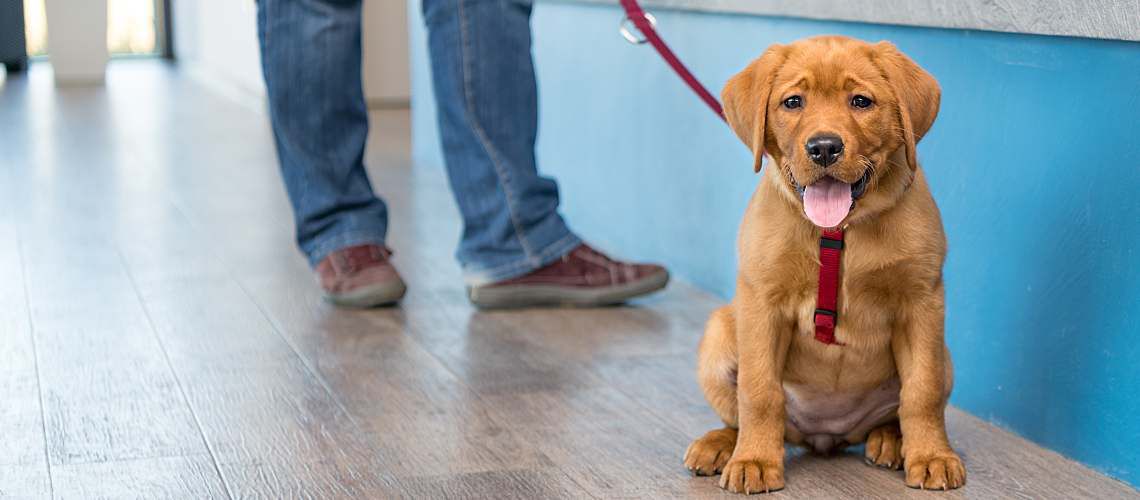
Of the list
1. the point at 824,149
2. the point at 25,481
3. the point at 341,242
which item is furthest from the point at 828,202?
the point at 341,242

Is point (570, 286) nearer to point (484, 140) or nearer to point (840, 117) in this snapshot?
point (484, 140)

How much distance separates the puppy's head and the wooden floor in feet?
1.21

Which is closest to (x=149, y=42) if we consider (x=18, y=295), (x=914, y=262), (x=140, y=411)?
(x=18, y=295)

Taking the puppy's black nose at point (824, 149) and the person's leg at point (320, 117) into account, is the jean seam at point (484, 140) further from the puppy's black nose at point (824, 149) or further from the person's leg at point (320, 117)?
the puppy's black nose at point (824, 149)

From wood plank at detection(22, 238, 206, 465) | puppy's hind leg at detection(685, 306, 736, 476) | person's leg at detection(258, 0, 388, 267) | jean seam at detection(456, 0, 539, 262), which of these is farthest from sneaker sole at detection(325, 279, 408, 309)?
puppy's hind leg at detection(685, 306, 736, 476)

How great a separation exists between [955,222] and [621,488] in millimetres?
670

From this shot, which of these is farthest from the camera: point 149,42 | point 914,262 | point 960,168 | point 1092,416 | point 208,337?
point 149,42

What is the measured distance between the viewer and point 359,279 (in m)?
2.71

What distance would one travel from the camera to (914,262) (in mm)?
1663

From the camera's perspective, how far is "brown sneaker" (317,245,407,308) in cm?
270

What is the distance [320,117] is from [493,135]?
327 millimetres

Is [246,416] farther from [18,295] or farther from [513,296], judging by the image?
[18,295]

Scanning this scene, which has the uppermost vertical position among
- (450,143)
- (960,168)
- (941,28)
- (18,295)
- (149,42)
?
(941,28)

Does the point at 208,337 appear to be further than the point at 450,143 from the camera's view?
No
